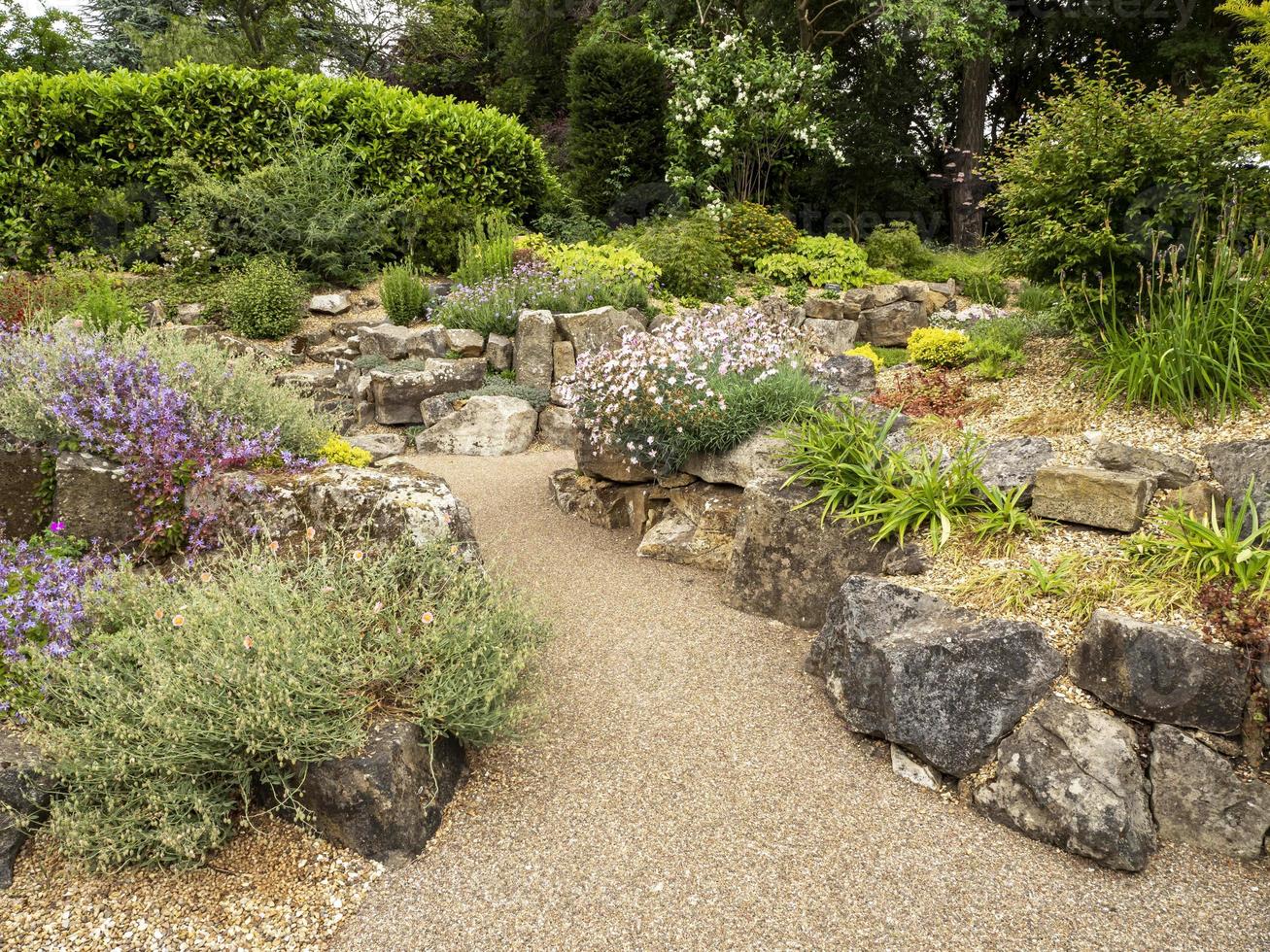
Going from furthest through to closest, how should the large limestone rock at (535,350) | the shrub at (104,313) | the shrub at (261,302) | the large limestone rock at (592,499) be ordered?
the shrub at (261,302) → the large limestone rock at (535,350) → the shrub at (104,313) → the large limestone rock at (592,499)

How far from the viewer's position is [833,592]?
4.36 m

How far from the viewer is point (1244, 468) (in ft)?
12.4

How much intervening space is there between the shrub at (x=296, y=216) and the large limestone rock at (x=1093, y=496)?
9249 mm

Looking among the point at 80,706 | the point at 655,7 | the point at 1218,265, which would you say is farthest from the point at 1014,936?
the point at 655,7

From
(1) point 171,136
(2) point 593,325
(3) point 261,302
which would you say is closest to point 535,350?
(2) point 593,325

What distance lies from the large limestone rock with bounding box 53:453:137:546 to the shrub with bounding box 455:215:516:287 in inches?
250

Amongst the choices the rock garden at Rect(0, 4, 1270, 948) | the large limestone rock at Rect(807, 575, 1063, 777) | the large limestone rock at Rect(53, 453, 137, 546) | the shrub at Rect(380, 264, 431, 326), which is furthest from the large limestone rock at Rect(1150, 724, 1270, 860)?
the shrub at Rect(380, 264, 431, 326)

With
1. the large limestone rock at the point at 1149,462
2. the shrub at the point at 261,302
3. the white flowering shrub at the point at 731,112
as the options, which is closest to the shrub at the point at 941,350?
the large limestone rock at the point at 1149,462

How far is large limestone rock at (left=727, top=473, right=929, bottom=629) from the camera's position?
4.29 meters

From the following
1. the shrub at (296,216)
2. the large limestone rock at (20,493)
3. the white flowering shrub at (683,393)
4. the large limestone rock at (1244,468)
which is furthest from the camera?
the shrub at (296,216)

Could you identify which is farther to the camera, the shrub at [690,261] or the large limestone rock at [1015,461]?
the shrub at [690,261]

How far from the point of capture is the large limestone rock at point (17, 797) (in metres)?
2.70

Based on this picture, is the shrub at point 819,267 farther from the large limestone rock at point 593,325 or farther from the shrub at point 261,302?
the shrub at point 261,302

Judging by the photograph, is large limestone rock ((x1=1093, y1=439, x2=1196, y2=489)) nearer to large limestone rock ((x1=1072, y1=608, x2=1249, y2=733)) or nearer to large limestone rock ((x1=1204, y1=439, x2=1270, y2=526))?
large limestone rock ((x1=1204, y1=439, x2=1270, y2=526))
